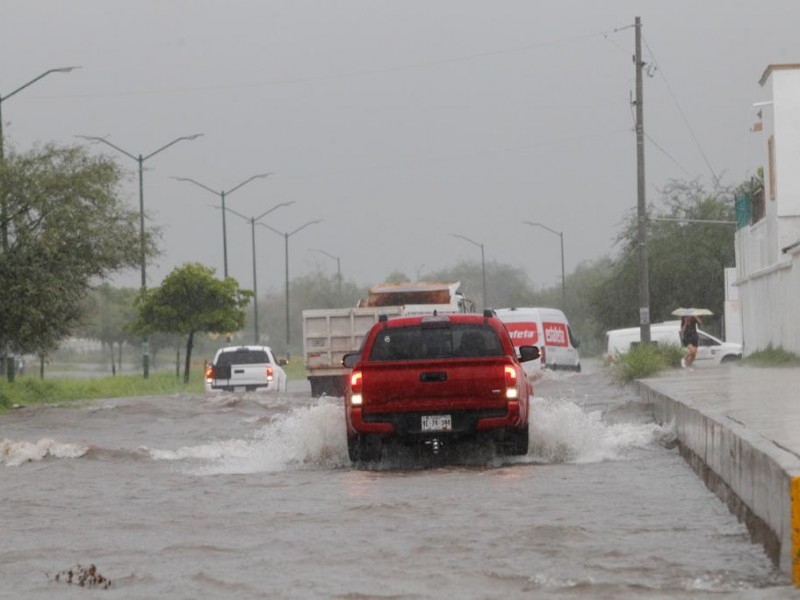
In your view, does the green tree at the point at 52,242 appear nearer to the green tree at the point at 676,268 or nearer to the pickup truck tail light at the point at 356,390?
the pickup truck tail light at the point at 356,390

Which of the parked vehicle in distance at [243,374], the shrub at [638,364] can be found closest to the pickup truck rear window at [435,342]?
the shrub at [638,364]

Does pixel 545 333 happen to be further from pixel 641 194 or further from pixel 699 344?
pixel 699 344

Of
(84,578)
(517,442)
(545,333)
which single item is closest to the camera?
(84,578)

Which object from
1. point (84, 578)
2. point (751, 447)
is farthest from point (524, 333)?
point (84, 578)

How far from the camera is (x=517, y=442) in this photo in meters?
17.7

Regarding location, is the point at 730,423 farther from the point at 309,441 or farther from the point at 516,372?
the point at 309,441

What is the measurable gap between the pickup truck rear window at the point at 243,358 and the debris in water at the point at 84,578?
3226 cm

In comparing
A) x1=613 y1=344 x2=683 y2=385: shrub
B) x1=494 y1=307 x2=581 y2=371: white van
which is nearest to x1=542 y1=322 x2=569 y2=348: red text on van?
x1=494 y1=307 x2=581 y2=371: white van

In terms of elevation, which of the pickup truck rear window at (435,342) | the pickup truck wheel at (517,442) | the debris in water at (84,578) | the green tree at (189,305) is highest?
the green tree at (189,305)

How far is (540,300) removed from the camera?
Result: 527 ft

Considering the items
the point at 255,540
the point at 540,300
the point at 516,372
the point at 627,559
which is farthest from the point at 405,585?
the point at 540,300

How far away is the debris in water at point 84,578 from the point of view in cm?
1016

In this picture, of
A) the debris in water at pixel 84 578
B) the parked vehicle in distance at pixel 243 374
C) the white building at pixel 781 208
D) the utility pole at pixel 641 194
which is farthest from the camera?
the utility pole at pixel 641 194

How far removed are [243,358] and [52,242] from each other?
8.90 m
